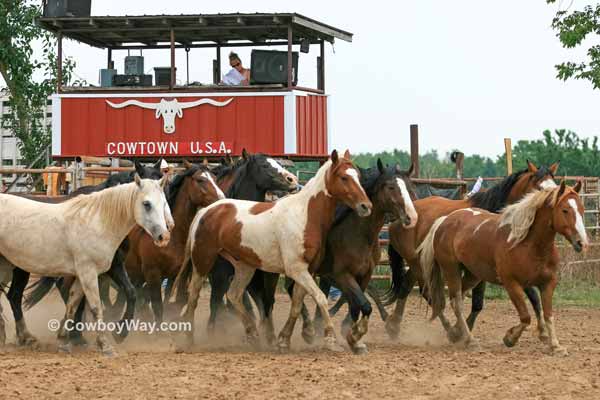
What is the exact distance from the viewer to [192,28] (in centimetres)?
1806

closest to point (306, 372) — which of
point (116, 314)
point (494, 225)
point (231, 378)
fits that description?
point (231, 378)

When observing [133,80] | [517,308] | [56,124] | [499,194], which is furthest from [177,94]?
[517,308]

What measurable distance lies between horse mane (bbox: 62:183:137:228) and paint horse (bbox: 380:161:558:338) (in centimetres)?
320

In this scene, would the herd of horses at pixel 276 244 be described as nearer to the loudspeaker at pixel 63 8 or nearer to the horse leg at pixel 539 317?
the horse leg at pixel 539 317

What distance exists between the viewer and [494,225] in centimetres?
988

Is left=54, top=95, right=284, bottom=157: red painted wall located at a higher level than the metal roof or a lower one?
lower

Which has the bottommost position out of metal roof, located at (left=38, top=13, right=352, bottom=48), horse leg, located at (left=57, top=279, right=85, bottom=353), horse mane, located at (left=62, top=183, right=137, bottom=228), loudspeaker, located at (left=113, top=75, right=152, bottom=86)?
horse leg, located at (left=57, top=279, right=85, bottom=353)

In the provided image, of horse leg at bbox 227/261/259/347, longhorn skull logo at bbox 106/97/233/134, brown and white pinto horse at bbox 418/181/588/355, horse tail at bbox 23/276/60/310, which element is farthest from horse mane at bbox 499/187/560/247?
longhorn skull logo at bbox 106/97/233/134

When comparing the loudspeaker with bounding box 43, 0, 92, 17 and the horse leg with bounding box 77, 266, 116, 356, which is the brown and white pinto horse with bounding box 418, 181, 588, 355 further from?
the loudspeaker with bounding box 43, 0, 92, 17

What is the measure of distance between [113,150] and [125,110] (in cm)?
76

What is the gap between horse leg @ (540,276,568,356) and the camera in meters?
9.18

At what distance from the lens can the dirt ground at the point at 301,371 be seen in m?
7.30

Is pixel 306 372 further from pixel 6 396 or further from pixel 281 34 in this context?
pixel 281 34

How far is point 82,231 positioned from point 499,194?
14.6ft
